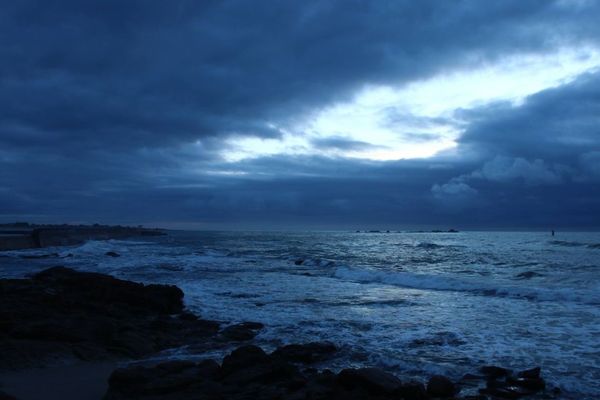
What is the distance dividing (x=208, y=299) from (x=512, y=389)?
44.0 ft

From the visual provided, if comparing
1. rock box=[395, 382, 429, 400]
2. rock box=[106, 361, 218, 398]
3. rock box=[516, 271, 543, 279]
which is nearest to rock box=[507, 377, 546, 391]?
rock box=[395, 382, 429, 400]

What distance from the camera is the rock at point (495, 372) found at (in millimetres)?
8727

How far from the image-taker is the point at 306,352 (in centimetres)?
Answer: 991

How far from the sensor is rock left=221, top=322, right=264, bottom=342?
39.9 ft

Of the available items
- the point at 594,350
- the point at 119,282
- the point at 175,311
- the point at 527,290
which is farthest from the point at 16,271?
the point at 594,350

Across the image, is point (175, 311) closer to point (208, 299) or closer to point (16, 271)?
point (208, 299)

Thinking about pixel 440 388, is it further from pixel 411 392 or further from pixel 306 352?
pixel 306 352

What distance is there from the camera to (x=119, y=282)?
1795 centimetres

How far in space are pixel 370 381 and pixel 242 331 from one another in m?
5.84

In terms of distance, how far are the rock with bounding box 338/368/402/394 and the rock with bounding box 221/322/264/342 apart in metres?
4.89

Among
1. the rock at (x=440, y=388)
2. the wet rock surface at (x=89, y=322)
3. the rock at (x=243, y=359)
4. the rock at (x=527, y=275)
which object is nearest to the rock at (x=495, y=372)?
the rock at (x=440, y=388)

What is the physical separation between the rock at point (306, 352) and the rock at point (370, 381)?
6.75 ft

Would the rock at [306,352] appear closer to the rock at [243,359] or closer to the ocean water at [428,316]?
the ocean water at [428,316]

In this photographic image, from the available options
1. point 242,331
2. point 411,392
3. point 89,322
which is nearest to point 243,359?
point 411,392
